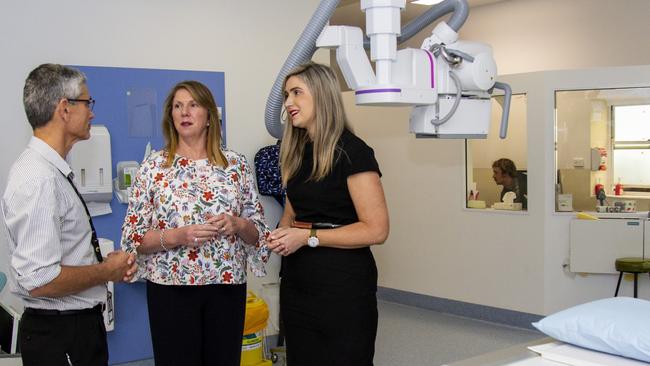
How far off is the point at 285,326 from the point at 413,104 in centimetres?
98

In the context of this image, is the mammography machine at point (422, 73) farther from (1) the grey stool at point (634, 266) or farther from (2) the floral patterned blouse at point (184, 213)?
(1) the grey stool at point (634, 266)

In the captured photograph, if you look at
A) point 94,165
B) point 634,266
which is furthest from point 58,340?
point 634,266

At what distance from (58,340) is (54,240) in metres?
0.32

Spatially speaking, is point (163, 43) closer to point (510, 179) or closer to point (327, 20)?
point (327, 20)

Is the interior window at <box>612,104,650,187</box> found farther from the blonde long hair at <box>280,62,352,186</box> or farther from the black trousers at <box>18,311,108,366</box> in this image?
the black trousers at <box>18,311,108,366</box>

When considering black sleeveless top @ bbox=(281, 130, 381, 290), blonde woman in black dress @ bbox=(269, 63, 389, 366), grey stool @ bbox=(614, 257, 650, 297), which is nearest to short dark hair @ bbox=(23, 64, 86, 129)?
blonde woman in black dress @ bbox=(269, 63, 389, 366)

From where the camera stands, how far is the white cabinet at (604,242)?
16.4 ft

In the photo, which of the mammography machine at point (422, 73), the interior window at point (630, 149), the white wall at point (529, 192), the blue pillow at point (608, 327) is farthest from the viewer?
the white wall at point (529, 192)

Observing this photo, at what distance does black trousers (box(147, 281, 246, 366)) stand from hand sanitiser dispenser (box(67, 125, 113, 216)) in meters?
1.29

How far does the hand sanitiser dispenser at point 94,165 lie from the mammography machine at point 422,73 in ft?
6.94

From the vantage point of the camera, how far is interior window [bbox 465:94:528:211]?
18.0 feet

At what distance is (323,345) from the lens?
245cm

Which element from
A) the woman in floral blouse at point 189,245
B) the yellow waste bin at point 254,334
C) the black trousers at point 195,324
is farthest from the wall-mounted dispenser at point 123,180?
the black trousers at point 195,324

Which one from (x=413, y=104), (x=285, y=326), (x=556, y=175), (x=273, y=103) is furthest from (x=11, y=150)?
(x=556, y=175)
